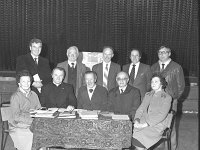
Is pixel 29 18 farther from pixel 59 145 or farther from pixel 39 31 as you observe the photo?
pixel 59 145

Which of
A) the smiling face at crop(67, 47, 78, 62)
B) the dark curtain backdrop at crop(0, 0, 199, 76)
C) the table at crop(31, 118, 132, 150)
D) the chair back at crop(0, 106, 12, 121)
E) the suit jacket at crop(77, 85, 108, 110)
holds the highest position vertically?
the dark curtain backdrop at crop(0, 0, 199, 76)

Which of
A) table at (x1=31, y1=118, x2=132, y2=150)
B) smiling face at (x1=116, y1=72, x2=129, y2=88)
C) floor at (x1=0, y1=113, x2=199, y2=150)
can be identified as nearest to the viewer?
table at (x1=31, y1=118, x2=132, y2=150)

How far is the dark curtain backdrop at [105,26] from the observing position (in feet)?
20.6

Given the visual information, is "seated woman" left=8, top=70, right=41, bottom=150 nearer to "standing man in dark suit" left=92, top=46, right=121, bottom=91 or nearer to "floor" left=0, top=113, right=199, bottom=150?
"floor" left=0, top=113, right=199, bottom=150

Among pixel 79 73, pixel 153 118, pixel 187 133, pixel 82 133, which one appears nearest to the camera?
pixel 82 133

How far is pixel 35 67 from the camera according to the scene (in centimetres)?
445

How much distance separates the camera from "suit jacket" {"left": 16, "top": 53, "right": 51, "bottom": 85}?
4406 millimetres

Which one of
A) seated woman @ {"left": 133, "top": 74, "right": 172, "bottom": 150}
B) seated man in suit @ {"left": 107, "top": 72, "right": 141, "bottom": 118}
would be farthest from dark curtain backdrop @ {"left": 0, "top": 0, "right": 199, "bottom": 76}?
seated woman @ {"left": 133, "top": 74, "right": 172, "bottom": 150}

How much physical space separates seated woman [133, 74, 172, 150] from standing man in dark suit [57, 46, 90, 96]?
1.04 m

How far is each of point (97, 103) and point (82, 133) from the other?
2.41 ft

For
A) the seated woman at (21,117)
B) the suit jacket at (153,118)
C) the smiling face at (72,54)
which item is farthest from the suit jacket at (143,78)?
the seated woman at (21,117)

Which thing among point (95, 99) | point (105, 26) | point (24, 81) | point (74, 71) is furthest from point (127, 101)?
point (105, 26)

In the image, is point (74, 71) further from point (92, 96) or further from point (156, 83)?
point (156, 83)

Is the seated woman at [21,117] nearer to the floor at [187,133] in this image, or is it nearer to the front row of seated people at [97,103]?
the front row of seated people at [97,103]
